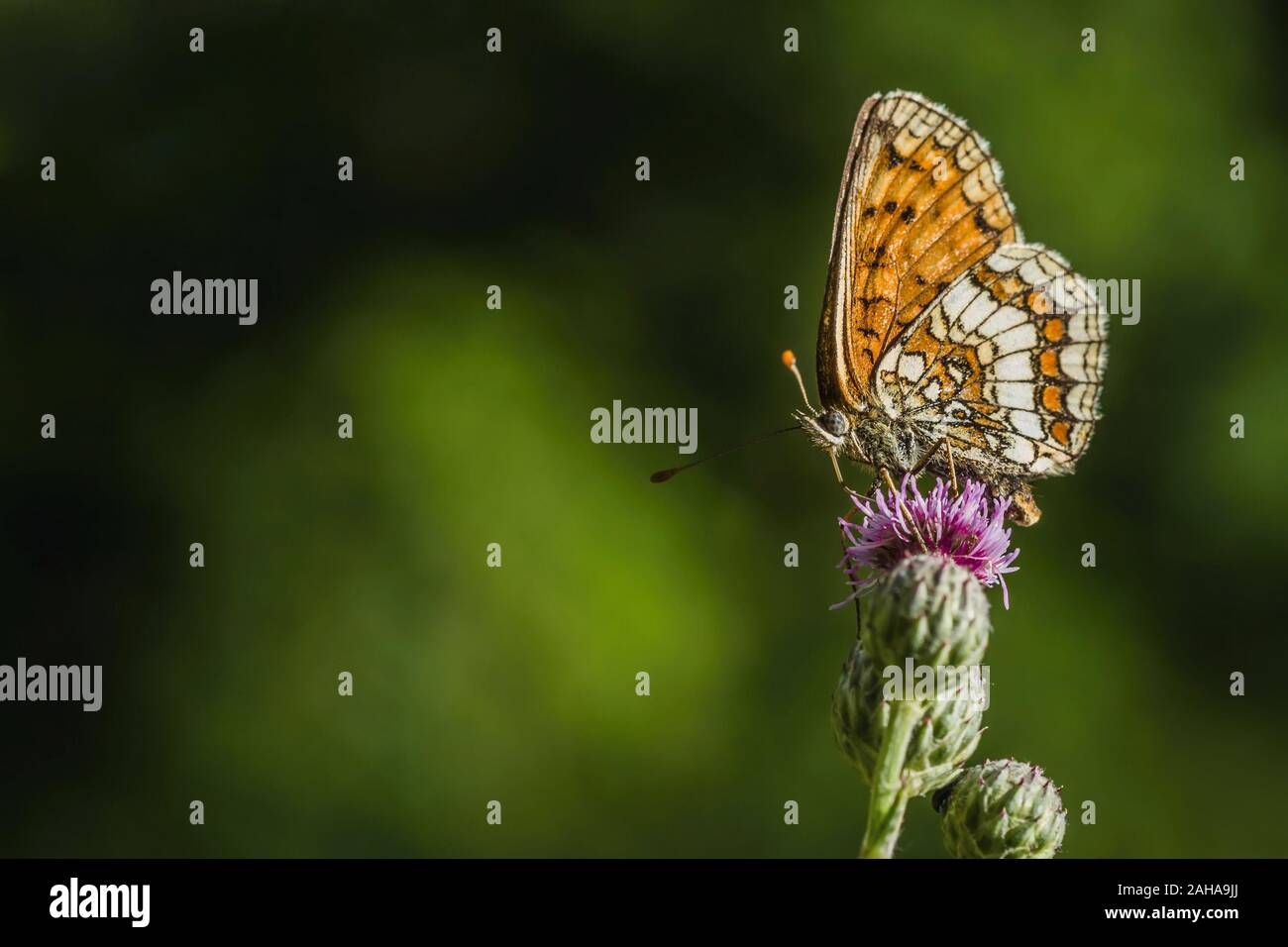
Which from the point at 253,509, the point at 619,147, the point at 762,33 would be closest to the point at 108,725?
the point at 253,509

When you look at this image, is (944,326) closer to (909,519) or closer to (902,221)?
(902,221)

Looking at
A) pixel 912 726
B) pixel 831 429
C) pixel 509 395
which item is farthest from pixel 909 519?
pixel 509 395

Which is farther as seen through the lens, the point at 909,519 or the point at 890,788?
the point at 909,519

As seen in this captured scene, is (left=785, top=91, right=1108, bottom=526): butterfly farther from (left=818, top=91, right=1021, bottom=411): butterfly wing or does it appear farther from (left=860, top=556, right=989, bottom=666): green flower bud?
(left=860, top=556, right=989, bottom=666): green flower bud

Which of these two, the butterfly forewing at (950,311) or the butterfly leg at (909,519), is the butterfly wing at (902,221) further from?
the butterfly leg at (909,519)

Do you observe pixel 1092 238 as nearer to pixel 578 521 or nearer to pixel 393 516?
pixel 578 521

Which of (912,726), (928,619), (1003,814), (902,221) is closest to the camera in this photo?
(912,726)

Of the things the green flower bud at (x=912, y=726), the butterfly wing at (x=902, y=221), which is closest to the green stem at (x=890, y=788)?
the green flower bud at (x=912, y=726)
